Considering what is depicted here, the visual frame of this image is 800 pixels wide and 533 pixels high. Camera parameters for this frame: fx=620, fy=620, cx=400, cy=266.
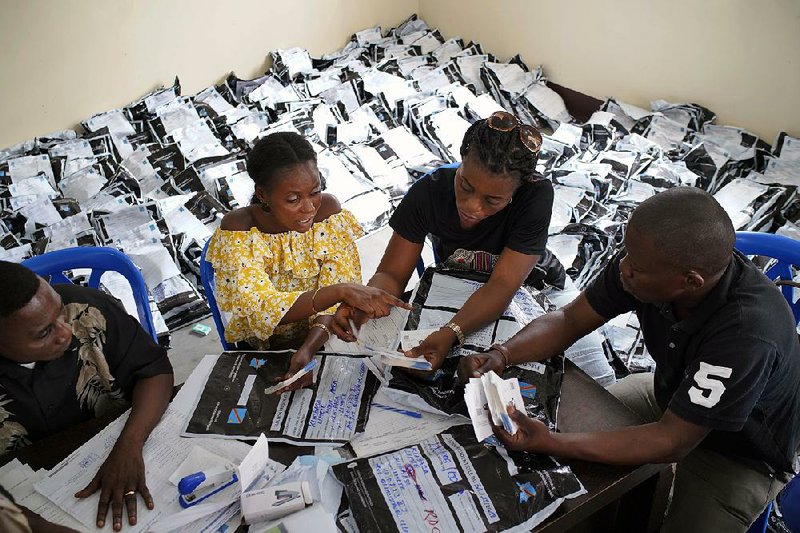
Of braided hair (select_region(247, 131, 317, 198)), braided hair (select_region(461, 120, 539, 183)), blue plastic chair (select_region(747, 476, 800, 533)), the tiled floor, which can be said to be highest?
braided hair (select_region(247, 131, 317, 198))

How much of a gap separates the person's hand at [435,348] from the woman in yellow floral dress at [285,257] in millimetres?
173

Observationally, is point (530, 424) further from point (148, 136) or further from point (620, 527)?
point (148, 136)

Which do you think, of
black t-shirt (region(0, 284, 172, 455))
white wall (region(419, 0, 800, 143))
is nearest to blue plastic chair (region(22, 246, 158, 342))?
black t-shirt (region(0, 284, 172, 455))

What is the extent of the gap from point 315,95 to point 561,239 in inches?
88.9

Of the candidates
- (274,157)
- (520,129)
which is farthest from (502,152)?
(274,157)

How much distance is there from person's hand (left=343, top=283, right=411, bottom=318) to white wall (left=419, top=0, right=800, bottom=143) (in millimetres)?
2786

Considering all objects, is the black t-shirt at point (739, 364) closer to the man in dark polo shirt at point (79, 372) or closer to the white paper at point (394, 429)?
the white paper at point (394, 429)

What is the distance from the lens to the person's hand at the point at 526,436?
4.03 feet

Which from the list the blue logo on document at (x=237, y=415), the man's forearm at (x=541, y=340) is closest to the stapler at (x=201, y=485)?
the blue logo on document at (x=237, y=415)

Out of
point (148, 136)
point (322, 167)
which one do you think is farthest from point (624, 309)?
point (148, 136)

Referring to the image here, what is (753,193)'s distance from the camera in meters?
3.16

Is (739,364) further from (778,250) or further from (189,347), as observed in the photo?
(189,347)

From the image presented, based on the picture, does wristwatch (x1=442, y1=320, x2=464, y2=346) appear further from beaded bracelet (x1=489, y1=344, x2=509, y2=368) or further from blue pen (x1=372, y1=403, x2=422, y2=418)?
blue pen (x1=372, y1=403, x2=422, y2=418)

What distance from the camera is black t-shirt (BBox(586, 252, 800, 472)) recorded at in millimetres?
1225
